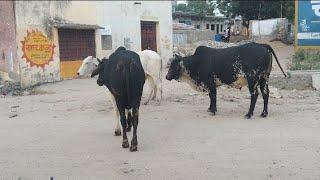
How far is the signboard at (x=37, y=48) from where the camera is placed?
14.4 meters

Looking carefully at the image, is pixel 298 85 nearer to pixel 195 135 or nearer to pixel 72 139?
pixel 195 135

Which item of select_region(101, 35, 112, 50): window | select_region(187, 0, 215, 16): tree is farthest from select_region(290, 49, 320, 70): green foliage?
select_region(187, 0, 215, 16): tree

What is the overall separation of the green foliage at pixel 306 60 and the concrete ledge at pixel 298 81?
5.21ft

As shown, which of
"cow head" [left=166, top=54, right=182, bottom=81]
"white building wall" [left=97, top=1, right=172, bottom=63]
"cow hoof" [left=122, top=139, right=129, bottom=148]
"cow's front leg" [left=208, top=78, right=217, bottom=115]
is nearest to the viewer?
"cow hoof" [left=122, top=139, right=129, bottom=148]

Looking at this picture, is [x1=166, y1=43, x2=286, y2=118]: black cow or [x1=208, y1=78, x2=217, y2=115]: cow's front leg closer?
[x1=166, y1=43, x2=286, y2=118]: black cow

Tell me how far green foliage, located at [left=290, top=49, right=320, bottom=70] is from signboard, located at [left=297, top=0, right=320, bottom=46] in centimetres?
49

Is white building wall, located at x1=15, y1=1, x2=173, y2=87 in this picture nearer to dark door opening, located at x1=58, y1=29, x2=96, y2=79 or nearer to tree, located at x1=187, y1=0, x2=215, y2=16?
dark door opening, located at x1=58, y1=29, x2=96, y2=79

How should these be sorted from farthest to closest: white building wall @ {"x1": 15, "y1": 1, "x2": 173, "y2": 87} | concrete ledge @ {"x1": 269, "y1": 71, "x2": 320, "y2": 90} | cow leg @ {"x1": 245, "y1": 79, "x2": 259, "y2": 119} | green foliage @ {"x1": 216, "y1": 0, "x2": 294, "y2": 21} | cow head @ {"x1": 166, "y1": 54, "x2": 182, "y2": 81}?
green foliage @ {"x1": 216, "y1": 0, "x2": 294, "y2": 21}, white building wall @ {"x1": 15, "y1": 1, "x2": 173, "y2": 87}, concrete ledge @ {"x1": 269, "y1": 71, "x2": 320, "y2": 90}, cow head @ {"x1": 166, "y1": 54, "x2": 182, "y2": 81}, cow leg @ {"x1": 245, "y1": 79, "x2": 259, "y2": 119}

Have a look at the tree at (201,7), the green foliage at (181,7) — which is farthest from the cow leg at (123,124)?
the green foliage at (181,7)

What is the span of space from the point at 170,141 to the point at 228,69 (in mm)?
2511

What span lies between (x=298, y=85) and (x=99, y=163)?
7567 millimetres

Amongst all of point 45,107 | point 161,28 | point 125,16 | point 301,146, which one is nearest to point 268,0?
point 161,28

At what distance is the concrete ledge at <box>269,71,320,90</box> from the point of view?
11752mm

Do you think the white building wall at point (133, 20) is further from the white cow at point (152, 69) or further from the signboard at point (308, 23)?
the white cow at point (152, 69)
